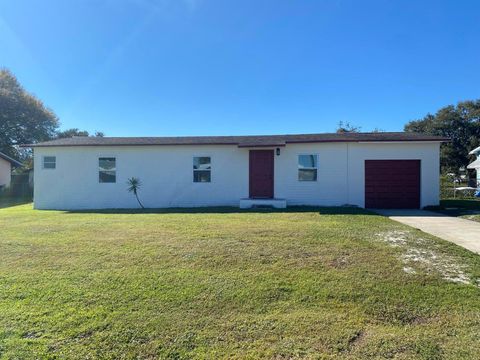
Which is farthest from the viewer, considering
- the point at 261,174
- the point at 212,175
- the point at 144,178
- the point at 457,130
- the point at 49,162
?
the point at 457,130

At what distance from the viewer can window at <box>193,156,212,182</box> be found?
14523mm

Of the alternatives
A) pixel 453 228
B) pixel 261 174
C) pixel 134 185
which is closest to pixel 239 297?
pixel 453 228

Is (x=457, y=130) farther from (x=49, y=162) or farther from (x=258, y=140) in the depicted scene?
(x=49, y=162)

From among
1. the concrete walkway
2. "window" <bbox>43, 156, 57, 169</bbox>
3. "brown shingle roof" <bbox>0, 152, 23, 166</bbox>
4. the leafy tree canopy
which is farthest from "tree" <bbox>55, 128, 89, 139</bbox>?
the concrete walkway

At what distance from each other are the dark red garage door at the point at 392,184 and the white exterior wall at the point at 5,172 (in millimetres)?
29165

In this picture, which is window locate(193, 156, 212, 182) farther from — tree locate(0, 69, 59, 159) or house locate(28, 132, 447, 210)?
tree locate(0, 69, 59, 159)

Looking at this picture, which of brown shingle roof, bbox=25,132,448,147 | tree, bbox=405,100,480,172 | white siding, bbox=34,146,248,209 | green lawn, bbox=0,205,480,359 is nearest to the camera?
green lawn, bbox=0,205,480,359

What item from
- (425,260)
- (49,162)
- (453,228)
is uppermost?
(49,162)

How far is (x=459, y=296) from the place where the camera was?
3900 mm

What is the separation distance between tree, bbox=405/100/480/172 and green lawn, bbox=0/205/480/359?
130 ft

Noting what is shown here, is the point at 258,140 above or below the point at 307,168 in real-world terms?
above

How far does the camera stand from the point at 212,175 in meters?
14.5

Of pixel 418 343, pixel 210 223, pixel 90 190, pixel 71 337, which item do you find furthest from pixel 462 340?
pixel 90 190

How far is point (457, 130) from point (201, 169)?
133 feet
